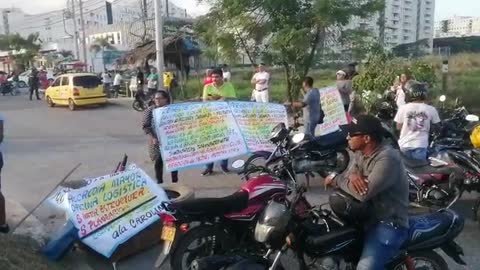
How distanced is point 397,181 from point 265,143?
12.0 feet

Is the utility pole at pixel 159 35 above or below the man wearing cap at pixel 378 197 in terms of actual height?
above

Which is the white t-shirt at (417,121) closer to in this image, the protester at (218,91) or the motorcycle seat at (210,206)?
the motorcycle seat at (210,206)

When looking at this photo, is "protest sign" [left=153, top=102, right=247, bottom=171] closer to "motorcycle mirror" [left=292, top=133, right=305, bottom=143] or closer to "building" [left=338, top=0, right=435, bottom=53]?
"motorcycle mirror" [left=292, top=133, right=305, bottom=143]

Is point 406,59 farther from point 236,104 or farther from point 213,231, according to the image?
point 213,231

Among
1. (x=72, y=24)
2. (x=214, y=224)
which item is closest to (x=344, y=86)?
(x=214, y=224)

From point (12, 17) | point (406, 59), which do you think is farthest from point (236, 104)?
point (12, 17)

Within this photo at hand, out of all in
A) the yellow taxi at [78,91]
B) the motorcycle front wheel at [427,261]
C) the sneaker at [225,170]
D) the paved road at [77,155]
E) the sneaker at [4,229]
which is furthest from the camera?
the yellow taxi at [78,91]

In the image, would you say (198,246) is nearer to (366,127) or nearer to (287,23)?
(366,127)

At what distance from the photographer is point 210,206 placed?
3.98 meters

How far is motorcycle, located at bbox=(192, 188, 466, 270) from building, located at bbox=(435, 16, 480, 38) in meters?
54.2

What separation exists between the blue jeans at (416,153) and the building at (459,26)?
170 feet

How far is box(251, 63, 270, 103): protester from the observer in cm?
1378

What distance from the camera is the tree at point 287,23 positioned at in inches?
513

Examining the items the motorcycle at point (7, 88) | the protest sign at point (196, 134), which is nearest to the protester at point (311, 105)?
the protest sign at point (196, 134)
